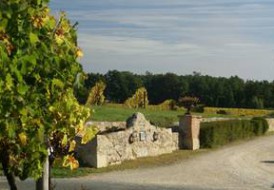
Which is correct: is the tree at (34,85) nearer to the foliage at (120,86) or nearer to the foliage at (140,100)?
the foliage at (140,100)

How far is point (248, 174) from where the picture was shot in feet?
74.3

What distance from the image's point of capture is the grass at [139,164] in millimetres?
21141

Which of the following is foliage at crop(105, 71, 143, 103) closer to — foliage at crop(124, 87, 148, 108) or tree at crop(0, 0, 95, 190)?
foliage at crop(124, 87, 148, 108)

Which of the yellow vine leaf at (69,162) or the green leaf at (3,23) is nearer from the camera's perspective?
the green leaf at (3,23)

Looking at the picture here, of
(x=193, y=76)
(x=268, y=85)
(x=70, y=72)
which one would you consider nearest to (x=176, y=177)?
(x=70, y=72)

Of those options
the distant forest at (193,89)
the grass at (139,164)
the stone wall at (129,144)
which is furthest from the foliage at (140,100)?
the stone wall at (129,144)

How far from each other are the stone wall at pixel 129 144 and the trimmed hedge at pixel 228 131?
7.75 ft

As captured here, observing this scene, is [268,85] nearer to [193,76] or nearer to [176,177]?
[193,76]

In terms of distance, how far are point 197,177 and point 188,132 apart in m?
8.03

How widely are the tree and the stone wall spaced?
52.8 ft

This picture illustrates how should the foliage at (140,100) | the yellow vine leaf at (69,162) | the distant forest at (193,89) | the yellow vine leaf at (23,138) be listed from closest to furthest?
the yellow vine leaf at (23,138), the yellow vine leaf at (69,162), the foliage at (140,100), the distant forest at (193,89)

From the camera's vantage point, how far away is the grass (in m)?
21.1

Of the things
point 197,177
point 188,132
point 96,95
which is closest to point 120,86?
point 96,95

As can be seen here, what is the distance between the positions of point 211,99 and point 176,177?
89.2m
